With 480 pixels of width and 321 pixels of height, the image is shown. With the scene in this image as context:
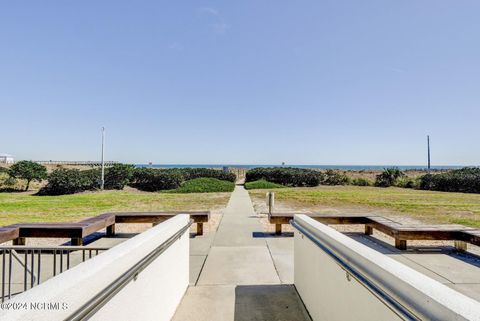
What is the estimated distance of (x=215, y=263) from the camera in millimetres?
5215

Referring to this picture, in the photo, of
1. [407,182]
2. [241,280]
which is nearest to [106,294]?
[241,280]

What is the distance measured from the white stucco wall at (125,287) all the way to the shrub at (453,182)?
2479 centimetres

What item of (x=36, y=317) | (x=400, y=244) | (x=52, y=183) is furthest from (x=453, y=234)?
(x=52, y=183)

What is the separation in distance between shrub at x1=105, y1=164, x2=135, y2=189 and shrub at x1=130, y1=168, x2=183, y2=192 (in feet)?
3.27

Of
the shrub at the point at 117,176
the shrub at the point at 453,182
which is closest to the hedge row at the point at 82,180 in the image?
the shrub at the point at 117,176

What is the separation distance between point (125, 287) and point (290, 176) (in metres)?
23.8

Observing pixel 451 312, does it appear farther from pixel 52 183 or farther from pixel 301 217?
pixel 52 183

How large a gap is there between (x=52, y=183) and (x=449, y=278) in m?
22.7

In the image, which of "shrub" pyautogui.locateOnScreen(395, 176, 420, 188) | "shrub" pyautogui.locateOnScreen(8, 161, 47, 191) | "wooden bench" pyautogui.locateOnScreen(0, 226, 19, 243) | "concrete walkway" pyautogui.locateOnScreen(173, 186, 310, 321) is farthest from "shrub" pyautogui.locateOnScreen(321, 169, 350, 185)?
"shrub" pyautogui.locateOnScreen(8, 161, 47, 191)

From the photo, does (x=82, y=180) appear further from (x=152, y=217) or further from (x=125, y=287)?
(x=125, y=287)

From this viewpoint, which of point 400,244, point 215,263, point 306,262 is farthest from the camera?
point 400,244

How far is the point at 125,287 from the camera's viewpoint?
1.94 m

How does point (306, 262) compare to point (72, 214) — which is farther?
point (72, 214)

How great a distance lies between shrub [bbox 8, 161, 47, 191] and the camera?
22.4 metres
